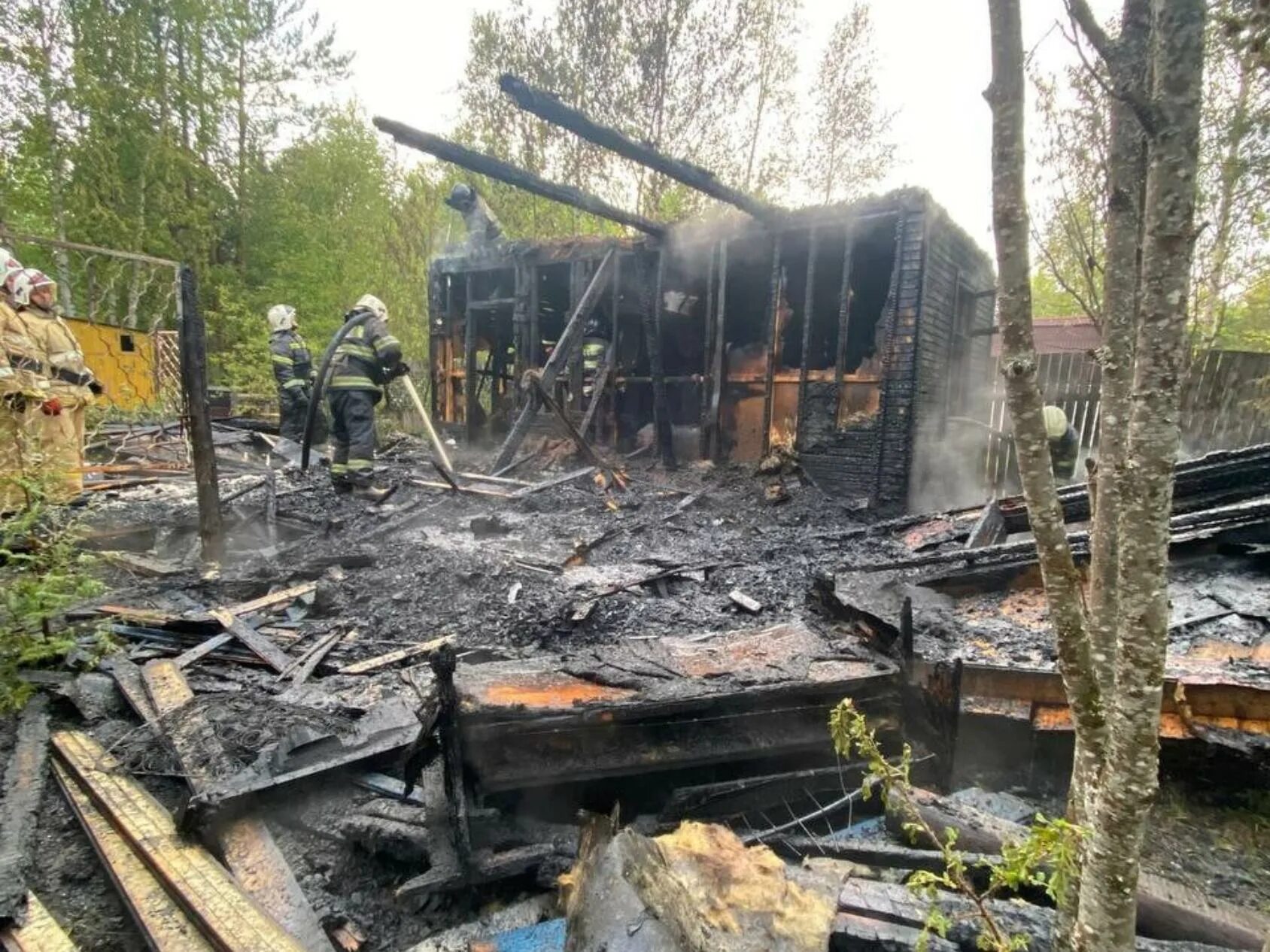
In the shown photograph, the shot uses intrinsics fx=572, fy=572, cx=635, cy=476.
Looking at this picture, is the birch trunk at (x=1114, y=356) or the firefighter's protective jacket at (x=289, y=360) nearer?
the birch trunk at (x=1114, y=356)

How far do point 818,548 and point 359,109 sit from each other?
20567 millimetres

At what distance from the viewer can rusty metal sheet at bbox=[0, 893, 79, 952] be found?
1468 millimetres

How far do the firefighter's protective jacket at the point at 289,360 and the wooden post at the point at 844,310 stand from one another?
876 centimetres

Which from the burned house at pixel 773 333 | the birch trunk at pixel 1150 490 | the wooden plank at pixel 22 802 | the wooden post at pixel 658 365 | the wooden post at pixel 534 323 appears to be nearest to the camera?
the birch trunk at pixel 1150 490

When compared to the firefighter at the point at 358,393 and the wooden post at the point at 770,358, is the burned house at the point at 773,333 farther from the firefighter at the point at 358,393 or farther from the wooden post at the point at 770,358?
the firefighter at the point at 358,393

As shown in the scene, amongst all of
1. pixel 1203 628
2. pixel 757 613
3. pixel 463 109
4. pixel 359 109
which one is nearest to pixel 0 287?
pixel 757 613

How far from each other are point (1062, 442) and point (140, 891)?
7.59m

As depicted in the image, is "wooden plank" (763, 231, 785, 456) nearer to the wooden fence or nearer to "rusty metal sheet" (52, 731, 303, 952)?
the wooden fence

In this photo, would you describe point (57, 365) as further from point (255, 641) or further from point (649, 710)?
point (649, 710)

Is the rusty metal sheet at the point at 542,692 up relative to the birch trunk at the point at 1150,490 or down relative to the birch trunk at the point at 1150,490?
down

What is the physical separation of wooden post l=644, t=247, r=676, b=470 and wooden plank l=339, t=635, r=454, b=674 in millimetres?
5190

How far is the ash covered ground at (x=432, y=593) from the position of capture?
6.08 feet

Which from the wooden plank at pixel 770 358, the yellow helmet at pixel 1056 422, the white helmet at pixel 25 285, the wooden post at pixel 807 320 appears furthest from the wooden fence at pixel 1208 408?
the white helmet at pixel 25 285

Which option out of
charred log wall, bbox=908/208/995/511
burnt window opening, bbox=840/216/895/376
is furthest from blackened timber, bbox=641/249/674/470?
charred log wall, bbox=908/208/995/511
